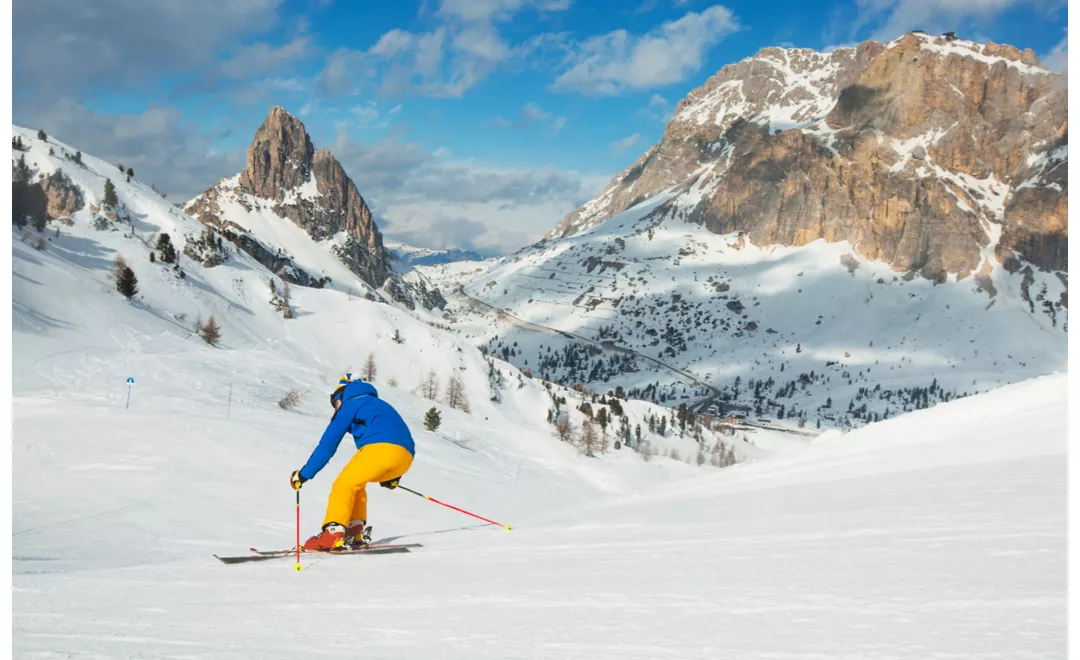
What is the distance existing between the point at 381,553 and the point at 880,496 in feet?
19.4

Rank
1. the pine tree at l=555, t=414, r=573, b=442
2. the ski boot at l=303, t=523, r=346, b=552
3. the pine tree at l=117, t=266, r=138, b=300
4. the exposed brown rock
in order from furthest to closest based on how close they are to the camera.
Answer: the exposed brown rock < the pine tree at l=555, t=414, r=573, b=442 < the pine tree at l=117, t=266, r=138, b=300 < the ski boot at l=303, t=523, r=346, b=552

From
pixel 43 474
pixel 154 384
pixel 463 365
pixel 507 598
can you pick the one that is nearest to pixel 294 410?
pixel 154 384

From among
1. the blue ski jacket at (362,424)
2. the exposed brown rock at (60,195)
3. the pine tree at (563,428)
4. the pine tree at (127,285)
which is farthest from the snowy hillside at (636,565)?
the exposed brown rock at (60,195)

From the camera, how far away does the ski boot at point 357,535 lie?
952 cm

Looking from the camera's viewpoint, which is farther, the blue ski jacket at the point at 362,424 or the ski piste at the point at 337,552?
the blue ski jacket at the point at 362,424

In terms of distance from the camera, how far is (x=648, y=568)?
261 inches

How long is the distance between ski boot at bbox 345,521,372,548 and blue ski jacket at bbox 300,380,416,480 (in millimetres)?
836

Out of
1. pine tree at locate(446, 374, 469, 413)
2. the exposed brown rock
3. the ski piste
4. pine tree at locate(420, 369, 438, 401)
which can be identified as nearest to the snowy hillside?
the ski piste

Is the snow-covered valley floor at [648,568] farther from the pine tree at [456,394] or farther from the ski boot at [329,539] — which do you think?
the pine tree at [456,394]

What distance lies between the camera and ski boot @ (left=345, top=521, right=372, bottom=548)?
9.52 meters

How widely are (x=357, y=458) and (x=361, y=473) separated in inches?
7.5

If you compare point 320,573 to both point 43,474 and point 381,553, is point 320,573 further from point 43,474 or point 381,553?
point 43,474

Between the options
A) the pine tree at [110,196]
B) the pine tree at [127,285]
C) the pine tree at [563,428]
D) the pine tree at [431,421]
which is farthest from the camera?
the pine tree at [110,196]

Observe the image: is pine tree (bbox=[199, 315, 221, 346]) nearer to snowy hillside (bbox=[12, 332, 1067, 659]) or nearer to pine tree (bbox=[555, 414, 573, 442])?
pine tree (bbox=[555, 414, 573, 442])
